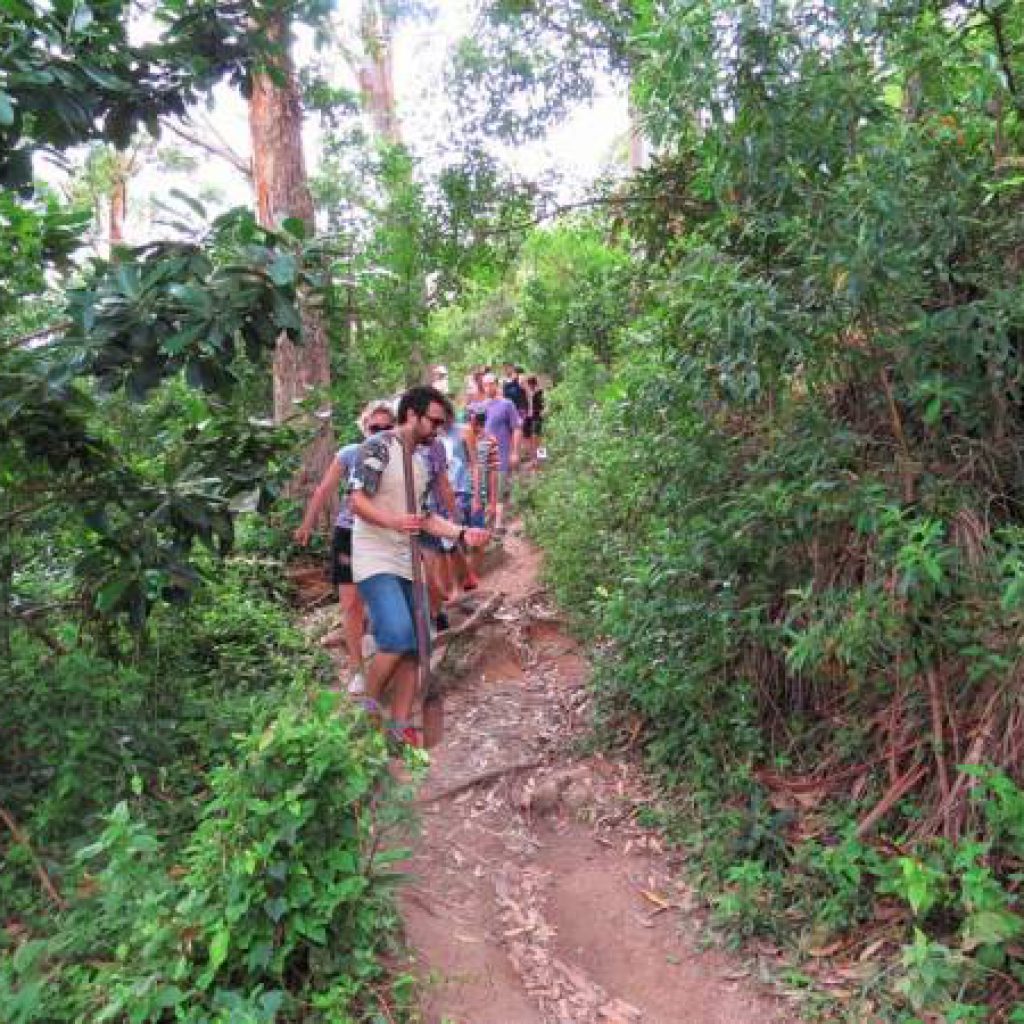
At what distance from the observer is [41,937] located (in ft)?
10.9

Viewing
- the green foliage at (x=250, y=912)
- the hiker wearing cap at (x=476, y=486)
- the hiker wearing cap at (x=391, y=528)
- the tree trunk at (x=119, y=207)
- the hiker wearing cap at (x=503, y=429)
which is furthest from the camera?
the tree trunk at (x=119, y=207)

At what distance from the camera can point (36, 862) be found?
11.6 ft

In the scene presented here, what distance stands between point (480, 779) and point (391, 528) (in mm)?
1480

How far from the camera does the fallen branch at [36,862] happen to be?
343cm

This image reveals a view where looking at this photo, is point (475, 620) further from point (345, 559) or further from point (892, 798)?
point (892, 798)

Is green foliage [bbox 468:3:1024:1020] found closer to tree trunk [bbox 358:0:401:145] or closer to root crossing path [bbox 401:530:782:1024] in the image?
root crossing path [bbox 401:530:782:1024]

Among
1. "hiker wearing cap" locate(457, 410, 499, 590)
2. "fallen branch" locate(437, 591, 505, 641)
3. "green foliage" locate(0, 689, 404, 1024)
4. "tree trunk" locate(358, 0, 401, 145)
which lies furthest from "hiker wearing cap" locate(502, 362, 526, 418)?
"green foliage" locate(0, 689, 404, 1024)

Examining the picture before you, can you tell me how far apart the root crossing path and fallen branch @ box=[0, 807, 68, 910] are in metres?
1.27

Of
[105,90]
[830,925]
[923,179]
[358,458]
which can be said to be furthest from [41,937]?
[923,179]

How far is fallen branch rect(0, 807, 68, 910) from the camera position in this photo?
3434 mm

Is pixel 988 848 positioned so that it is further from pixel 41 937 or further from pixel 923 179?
pixel 41 937

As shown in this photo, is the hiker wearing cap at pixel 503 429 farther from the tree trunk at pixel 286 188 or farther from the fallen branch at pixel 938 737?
the fallen branch at pixel 938 737

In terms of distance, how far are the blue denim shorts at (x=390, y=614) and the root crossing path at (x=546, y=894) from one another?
82cm

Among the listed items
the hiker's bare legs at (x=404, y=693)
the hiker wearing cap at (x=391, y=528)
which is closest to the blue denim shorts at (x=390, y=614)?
the hiker wearing cap at (x=391, y=528)
